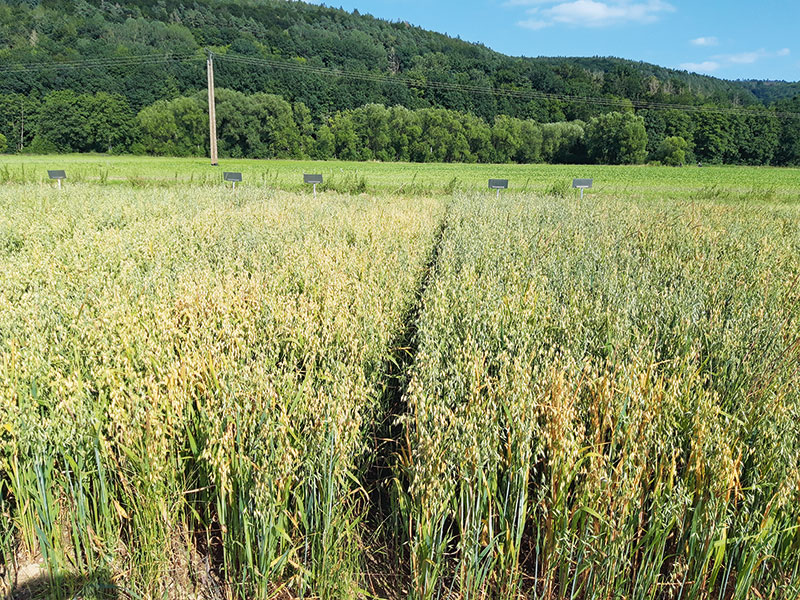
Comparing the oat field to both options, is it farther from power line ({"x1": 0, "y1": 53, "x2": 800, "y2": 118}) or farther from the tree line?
power line ({"x1": 0, "y1": 53, "x2": 800, "y2": 118})

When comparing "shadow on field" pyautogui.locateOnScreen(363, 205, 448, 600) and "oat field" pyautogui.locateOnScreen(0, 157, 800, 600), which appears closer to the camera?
"oat field" pyautogui.locateOnScreen(0, 157, 800, 600)

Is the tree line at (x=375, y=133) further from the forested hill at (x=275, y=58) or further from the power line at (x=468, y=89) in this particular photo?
the forested hill at (x=275, y=58)

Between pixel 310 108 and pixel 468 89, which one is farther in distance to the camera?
pixel 468 89

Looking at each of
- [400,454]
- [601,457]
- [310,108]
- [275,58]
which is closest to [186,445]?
[400,454]

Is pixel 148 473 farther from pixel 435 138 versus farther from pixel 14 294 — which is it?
pixel 435 138

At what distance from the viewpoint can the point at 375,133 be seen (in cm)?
6112

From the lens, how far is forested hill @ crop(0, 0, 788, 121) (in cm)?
6850

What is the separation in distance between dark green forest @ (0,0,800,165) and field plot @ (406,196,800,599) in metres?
50.9

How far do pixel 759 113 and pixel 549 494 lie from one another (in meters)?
75.6

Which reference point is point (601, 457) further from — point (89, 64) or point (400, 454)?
point (89, 64)

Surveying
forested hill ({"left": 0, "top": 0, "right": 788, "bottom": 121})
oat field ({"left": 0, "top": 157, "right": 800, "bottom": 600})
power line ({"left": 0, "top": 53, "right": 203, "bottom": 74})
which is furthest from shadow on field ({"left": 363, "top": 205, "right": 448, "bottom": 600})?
power line ({"left": 0, "top": 53, "right": 203, "bottom": 74})

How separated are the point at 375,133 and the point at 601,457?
6234 centimetres

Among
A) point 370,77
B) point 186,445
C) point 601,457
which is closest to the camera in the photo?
point 601,457

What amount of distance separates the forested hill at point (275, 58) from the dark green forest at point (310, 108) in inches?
12.0
